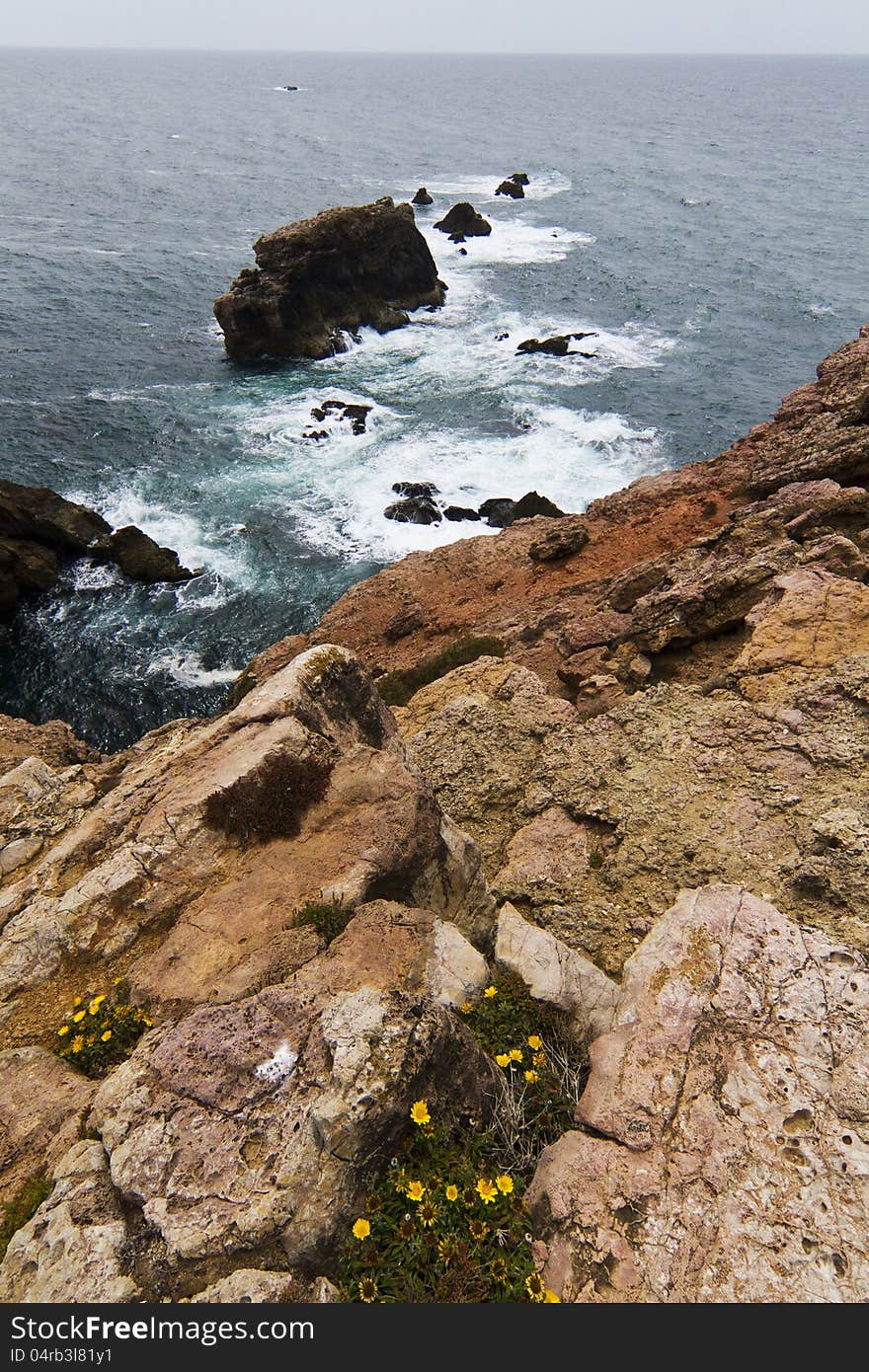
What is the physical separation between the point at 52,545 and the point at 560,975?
135 feet

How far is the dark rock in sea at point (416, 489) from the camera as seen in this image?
47.1 meters

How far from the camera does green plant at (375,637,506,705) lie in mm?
23547

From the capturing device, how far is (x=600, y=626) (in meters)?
21.7

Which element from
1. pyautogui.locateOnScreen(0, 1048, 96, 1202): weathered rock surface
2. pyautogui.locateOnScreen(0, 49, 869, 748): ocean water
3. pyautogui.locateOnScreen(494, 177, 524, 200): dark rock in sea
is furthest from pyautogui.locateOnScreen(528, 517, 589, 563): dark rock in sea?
pyautogui.locateOnScreen(494, 177, 524, 200): dark rock in sea

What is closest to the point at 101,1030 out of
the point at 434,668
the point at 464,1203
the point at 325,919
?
the point at 325,919

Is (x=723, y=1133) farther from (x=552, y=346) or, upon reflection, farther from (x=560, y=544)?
(x=552, y=346)

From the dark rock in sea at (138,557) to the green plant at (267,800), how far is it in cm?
3310

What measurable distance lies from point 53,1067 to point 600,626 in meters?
16.7

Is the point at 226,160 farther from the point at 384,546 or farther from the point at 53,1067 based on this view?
the point at 53,1067

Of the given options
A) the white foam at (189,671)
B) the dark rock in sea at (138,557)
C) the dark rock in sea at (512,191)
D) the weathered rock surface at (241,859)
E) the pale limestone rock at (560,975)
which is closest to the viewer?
the pale limestone rock at (560,975)

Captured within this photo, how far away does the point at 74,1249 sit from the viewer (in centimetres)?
662

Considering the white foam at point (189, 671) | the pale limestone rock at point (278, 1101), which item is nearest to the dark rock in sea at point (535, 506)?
the white foam at point (189, 671)

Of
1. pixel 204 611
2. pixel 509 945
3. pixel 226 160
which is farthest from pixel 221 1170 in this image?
pixel 226 160

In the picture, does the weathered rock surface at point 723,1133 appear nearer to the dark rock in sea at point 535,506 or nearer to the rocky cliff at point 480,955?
the rocky cliff at point 480,955
